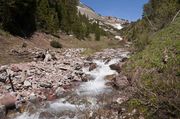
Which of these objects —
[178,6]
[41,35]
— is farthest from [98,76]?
[41,35]

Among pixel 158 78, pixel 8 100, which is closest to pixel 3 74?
pixel 8 100

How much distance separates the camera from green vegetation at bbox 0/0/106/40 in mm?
37469

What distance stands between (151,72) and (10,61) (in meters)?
15.2

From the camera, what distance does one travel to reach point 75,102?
17828mm

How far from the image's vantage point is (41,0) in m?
50.3

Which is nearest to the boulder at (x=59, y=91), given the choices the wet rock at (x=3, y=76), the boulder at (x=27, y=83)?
the boulder at (x=27, y=83)

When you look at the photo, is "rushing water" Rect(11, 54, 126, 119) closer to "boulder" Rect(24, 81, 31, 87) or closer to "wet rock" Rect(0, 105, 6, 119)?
"wet rock" Rect(0, 105, 6, 119)

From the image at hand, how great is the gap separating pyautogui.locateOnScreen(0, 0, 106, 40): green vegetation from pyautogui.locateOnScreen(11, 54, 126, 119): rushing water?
56.8ft

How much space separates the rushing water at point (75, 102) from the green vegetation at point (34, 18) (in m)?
17.3

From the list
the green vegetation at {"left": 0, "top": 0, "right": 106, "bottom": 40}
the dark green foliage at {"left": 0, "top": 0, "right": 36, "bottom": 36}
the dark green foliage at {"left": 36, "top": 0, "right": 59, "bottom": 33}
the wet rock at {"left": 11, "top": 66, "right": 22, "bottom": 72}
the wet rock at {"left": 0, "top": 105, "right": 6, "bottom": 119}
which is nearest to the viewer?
the wet rock at {"left": 0, "top": 105, "right": 6, "bottom": 119}

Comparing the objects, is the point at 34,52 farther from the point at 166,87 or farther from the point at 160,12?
the point at 166,87

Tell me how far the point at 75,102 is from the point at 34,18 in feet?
96.1

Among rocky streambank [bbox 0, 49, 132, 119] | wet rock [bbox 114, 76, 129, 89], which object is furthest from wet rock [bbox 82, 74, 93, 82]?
wet rock [bbox 114, 76, 129, 89]

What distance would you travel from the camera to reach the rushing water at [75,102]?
15.9 meters
